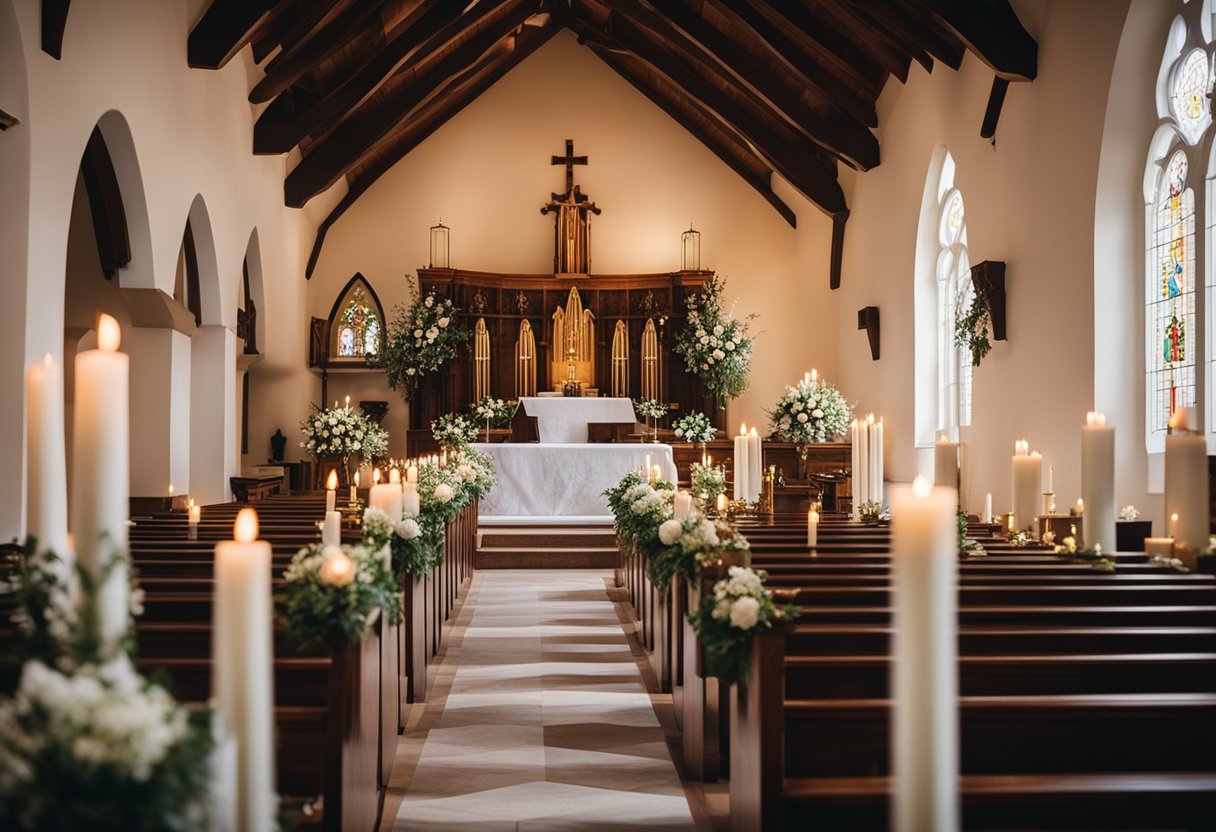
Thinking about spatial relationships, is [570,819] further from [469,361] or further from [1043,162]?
[469,361]

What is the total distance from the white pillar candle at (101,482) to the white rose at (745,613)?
5.50 feet

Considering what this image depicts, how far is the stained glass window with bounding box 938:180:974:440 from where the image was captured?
10.5m

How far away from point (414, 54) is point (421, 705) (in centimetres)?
912

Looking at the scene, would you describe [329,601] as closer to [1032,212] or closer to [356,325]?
[1032,212]

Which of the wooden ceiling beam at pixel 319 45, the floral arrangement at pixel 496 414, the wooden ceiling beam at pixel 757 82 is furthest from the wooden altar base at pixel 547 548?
the wooden ceiling beam at pixel 757 82

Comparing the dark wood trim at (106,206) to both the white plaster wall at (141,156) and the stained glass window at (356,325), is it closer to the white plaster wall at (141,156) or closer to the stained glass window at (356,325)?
the white plaster wall at (141,156)

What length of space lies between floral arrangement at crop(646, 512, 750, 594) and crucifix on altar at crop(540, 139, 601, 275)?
11.2m

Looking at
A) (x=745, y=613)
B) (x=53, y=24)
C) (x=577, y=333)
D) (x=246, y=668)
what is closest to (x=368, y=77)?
(x=577, y=333)

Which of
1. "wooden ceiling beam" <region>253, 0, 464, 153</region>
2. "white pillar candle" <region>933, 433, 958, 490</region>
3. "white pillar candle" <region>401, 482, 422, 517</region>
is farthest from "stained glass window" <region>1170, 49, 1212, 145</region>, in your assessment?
"wooden ceiling beam" <region>253, 0, 464, 153</region>

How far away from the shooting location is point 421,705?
17.9 ft

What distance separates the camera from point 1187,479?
3160 millimetres

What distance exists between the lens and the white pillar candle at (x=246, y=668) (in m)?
1.38

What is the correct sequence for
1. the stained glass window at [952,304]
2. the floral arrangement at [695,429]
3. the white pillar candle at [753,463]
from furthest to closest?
the floral arrangement at [695,429], the stained glass window at [952,304], the white pillar candle at [753,463]

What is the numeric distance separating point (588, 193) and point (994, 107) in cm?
807
